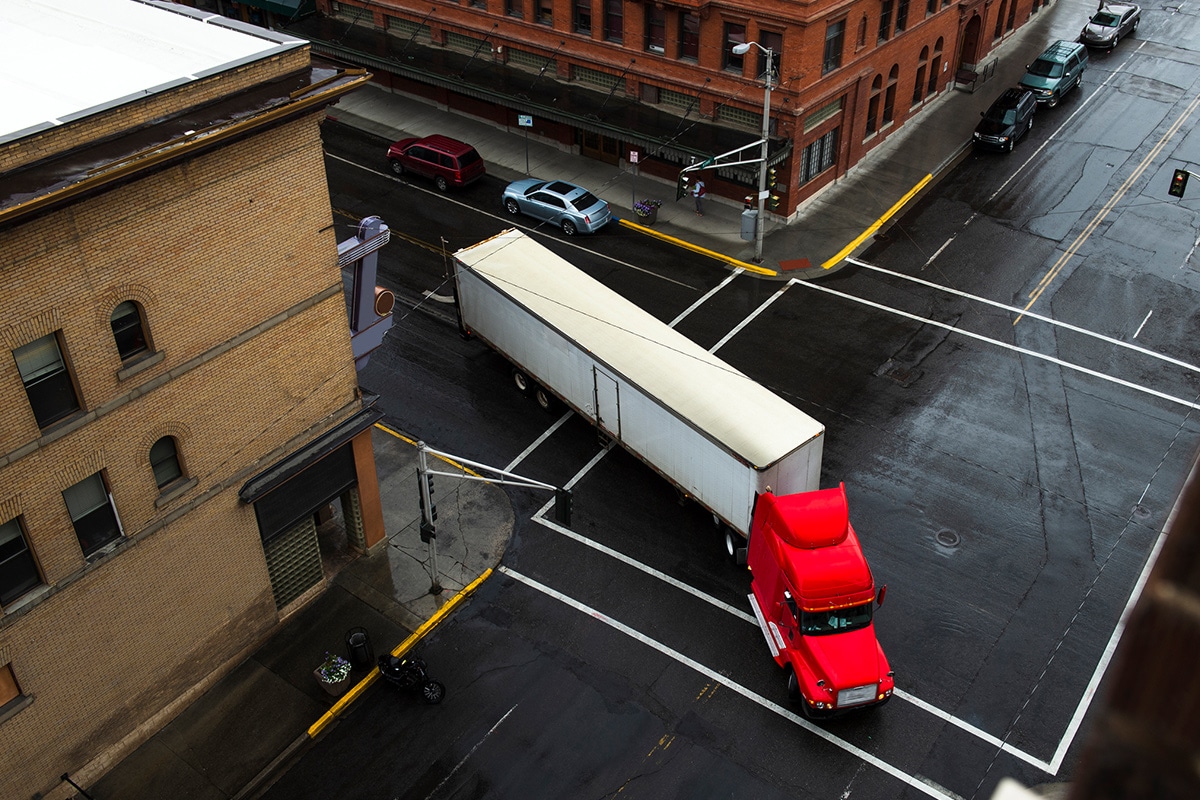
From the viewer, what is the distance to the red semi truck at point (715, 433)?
75.2 ft

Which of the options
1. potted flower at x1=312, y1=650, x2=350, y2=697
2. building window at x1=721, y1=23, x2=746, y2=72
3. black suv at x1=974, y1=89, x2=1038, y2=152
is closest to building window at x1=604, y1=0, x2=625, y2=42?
building window at x1=721, y1=23, x2=746, y2=72

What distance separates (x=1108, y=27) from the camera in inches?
2295

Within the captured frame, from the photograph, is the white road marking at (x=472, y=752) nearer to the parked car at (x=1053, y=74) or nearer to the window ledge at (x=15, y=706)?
the window ledge at (x=15, y=706)

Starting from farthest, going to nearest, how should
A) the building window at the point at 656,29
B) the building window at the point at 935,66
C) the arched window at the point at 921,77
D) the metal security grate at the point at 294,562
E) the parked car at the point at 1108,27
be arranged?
1. the parked car at the point at 1108,27
2. the building window at the point at 935,66
3. the arched window at the point at 921,77
4. the building window at the point at 656,29
5. the metal security grate at the point at 294,562

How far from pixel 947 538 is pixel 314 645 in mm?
16327

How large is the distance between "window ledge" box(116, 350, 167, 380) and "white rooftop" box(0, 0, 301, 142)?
181 inches

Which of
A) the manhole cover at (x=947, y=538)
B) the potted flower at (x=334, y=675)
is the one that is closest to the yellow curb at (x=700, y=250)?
the manhole cover at (x=947, y=538)

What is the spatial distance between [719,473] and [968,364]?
509 inches

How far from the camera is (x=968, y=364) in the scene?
3462cm

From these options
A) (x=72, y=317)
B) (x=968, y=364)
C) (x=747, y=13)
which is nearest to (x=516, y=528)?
(x=72, y=317)

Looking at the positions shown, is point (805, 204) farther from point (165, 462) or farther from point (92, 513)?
point (92, 513)

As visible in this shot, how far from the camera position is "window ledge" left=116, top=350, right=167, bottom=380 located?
2000 centimetres

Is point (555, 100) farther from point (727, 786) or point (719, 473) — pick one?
point (727, 786)

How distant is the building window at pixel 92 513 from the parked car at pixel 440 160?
25.9 meters
